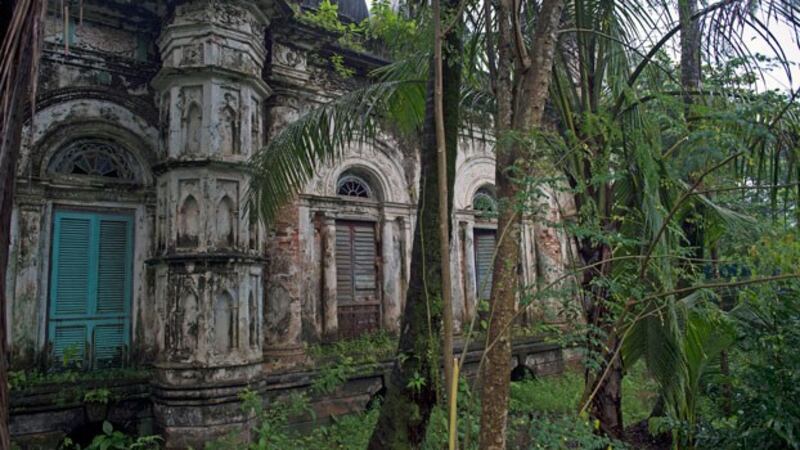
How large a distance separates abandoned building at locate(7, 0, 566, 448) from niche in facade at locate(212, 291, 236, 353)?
0.6 inches

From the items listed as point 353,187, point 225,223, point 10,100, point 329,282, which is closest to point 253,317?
point 225,223

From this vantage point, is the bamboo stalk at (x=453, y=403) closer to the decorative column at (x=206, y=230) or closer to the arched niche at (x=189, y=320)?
the decorative column at (x=206, y=230)

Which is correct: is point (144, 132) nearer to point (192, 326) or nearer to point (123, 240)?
point (123, 240)

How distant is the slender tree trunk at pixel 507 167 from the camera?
266 cm

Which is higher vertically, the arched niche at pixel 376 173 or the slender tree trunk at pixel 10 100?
the arched niche at pixel 376 173

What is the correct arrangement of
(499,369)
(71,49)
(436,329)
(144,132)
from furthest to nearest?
1. (144,132)
2. (71,49)
3. (436,329)
4. (499,369)

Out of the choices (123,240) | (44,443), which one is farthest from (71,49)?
(44,443)

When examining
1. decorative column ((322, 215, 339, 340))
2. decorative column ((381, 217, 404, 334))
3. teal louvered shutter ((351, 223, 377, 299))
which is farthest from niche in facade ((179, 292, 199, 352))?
decorative column ((381, 217, 404, 334))

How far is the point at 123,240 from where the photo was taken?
6.16m

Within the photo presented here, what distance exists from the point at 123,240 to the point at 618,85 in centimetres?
562

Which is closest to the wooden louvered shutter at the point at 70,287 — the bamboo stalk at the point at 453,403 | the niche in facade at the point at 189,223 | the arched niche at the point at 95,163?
the arched niche at the point at 95,163

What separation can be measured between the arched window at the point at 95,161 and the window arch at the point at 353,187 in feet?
9.03

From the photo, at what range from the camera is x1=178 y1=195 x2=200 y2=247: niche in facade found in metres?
5.37

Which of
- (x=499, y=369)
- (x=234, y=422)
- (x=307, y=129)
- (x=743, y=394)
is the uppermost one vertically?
Result: (x=307, y=129)
